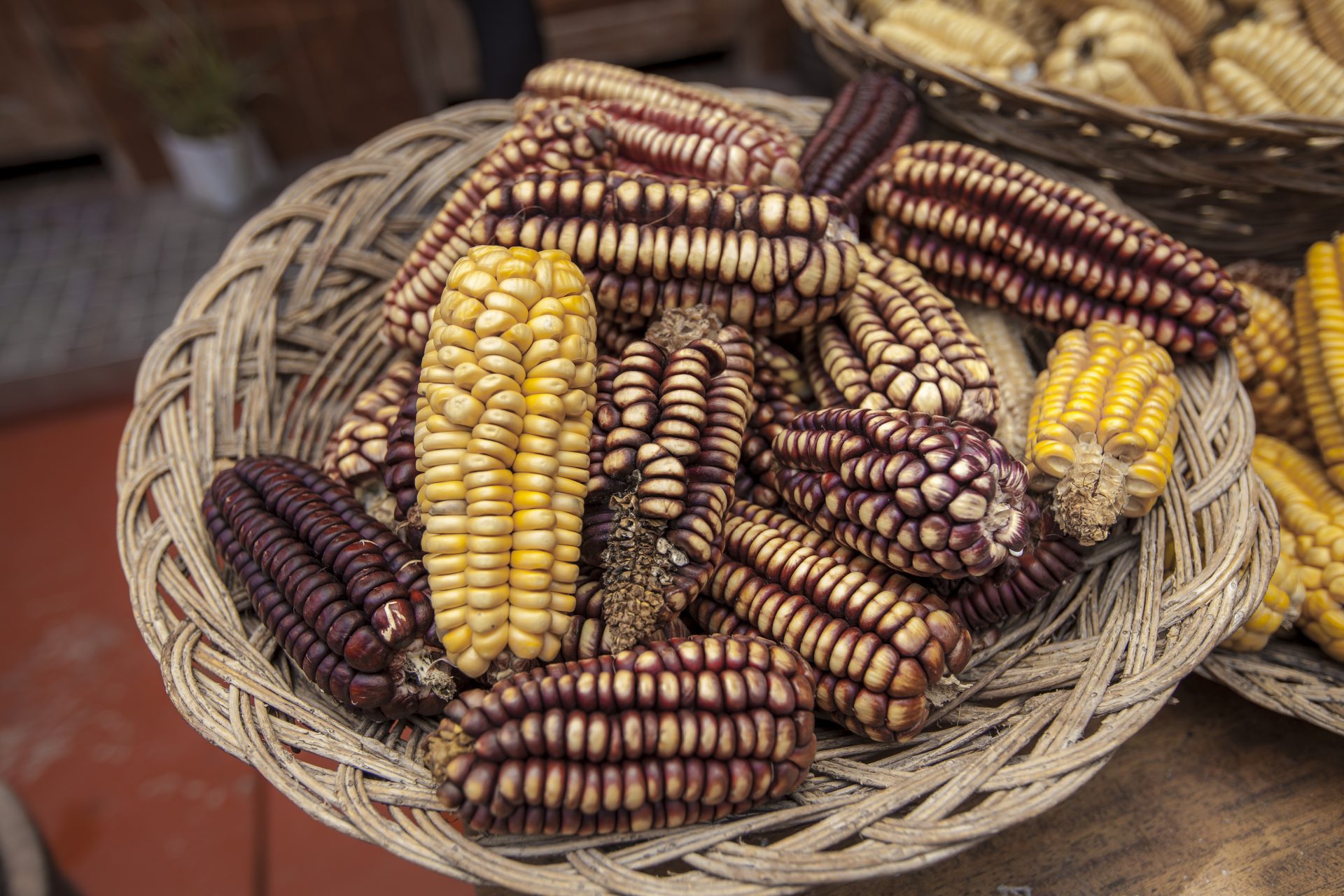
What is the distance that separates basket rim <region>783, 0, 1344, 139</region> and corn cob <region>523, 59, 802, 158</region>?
42 centimetres

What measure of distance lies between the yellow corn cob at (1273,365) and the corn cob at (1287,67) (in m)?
0.71

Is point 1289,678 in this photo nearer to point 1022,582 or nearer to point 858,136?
point 1022,582

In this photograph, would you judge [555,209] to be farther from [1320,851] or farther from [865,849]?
[1320,851]

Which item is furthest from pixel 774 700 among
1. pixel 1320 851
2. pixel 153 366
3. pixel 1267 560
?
pixel 153 366

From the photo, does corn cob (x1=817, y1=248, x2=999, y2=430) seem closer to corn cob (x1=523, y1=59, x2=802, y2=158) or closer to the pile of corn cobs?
the pile of corn cobs

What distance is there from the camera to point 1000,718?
169 cm

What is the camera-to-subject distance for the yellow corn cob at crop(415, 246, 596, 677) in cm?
157

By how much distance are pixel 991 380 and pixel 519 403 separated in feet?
3.73

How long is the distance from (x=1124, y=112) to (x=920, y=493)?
1371mm

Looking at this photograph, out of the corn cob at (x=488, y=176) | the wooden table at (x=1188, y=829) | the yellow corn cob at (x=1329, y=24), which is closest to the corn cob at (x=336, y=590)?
the corn cob at (x=488, y=176)

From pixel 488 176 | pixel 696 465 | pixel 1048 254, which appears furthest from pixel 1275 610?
pixel 488 176

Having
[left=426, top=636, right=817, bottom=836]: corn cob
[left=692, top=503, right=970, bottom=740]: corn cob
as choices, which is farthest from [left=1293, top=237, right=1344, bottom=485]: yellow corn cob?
[left=426, top=636, right=817, bottom=836]: corn cob

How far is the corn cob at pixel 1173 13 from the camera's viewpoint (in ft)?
9.36

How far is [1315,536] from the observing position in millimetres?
2053
